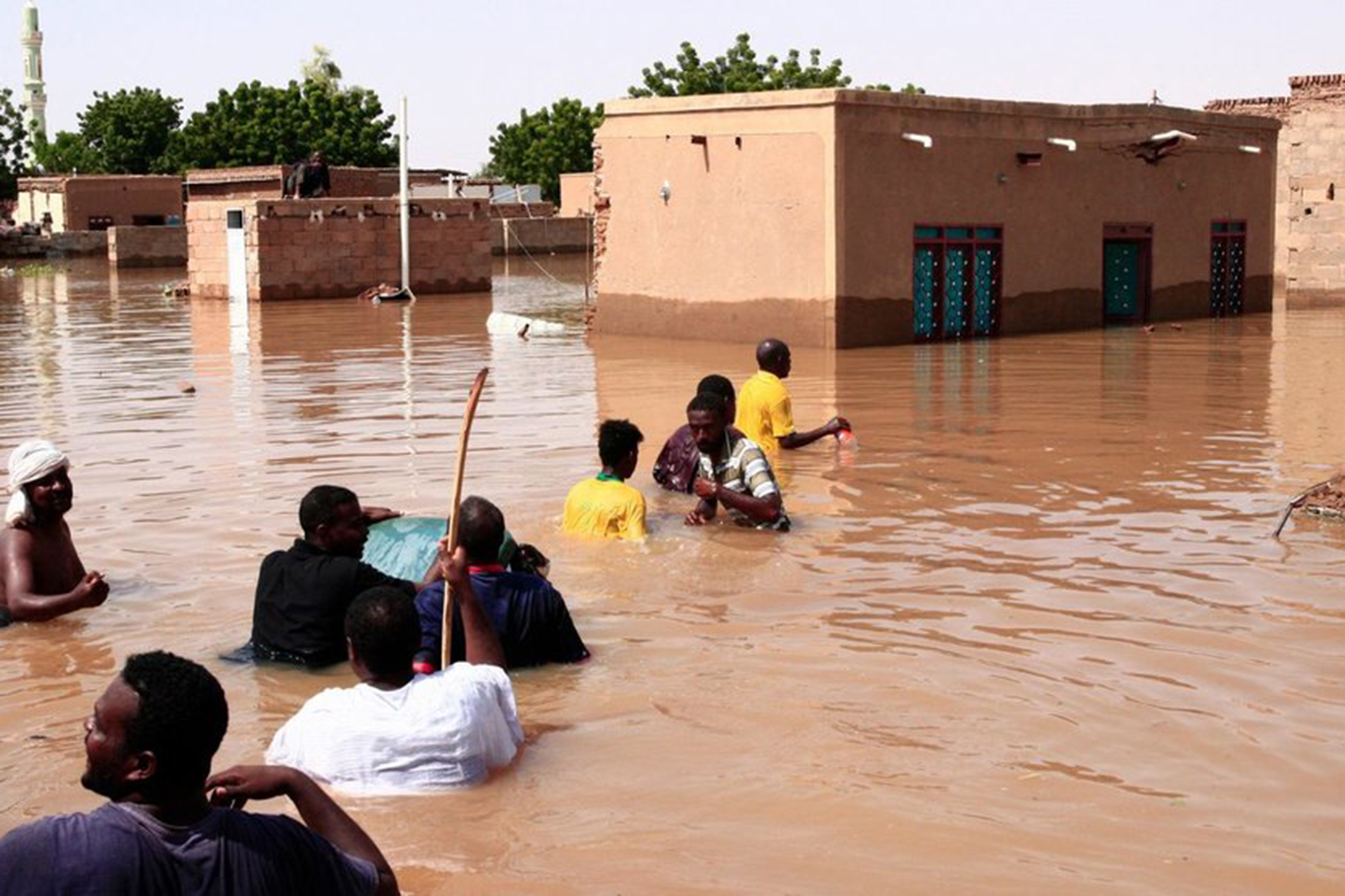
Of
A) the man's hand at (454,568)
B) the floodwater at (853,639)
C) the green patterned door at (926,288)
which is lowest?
the floodwater at (853,639)

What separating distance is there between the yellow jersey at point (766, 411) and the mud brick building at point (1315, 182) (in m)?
22.8

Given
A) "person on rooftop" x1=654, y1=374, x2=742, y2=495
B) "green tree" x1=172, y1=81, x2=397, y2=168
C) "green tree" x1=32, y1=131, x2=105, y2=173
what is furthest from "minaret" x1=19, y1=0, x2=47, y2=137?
"person on rooftop" x1=654, y1=374, x2=742, y2=495

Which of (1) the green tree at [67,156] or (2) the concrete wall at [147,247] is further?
(1) the green tree at [67,156]

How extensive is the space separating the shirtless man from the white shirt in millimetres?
2590

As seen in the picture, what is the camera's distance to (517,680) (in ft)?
22.8

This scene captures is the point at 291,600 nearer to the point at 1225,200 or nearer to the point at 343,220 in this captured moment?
the point at 1225,200

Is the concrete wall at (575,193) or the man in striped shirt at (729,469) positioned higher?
the concrete wall at (575,193)

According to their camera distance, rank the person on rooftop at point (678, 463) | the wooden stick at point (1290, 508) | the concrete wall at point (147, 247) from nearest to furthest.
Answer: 1. the wooden stick at point (1290, 508)
2. the person on rooftop at point (678, 463)
3. the concrete wall at point (147, 247)

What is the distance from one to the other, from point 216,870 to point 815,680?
387cm

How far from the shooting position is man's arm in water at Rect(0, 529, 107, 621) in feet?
25.4

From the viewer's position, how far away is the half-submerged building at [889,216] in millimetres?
22109

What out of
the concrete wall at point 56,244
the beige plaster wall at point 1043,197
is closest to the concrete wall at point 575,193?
the concrete wall at point 56,244

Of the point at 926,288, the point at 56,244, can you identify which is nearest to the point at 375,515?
the point at 926,288

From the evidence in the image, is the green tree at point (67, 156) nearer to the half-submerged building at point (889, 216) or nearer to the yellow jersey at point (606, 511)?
the half-submerged building at point (889, 216)
